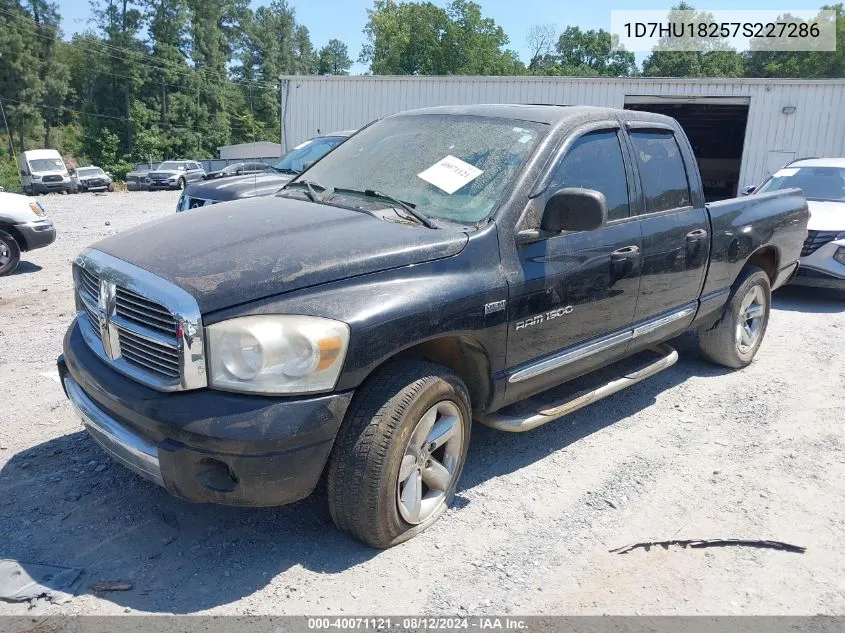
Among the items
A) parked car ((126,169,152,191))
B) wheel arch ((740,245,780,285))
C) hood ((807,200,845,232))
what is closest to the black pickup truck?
wheel arch ((740,245,780,285))

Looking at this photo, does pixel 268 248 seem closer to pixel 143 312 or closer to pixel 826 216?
pixel 143 312

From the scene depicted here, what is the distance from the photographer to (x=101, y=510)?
343 centimetres

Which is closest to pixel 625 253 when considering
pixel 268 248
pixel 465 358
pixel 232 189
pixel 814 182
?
pixel 465 358

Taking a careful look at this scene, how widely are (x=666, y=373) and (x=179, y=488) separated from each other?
4328 millimetres

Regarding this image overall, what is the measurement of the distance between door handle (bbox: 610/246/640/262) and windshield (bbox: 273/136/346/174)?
6640 mm

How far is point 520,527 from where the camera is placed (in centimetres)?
348

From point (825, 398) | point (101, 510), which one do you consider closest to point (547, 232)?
point (101, 510)

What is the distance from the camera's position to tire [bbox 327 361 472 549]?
2.94m

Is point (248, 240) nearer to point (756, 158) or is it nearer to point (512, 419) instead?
point (512, 419)

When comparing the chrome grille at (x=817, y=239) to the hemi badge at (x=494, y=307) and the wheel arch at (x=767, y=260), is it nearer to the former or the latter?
the wheel arch at (x=767, y=260)

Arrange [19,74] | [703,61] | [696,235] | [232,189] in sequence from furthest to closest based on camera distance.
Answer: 1. [703,61]
2. [19,74]
3. [232,189]
4. [696,235]

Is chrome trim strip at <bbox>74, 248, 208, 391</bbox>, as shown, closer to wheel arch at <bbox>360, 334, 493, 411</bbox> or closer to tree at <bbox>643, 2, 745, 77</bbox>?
wheel arch at <bbox>360, 334, 493, 411</bbox>

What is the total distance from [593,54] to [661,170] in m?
84.3

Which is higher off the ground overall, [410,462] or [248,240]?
[248,240]
